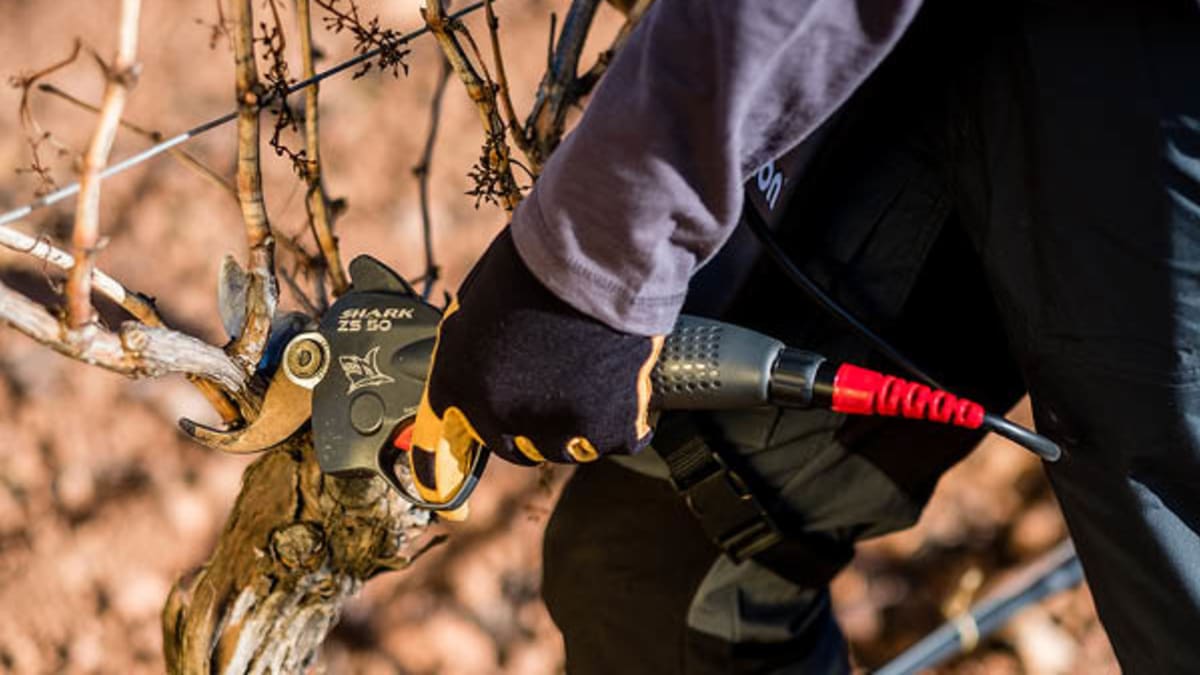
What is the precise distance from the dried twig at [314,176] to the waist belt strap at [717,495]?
40 cm

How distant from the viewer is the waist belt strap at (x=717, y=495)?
4.07 ft

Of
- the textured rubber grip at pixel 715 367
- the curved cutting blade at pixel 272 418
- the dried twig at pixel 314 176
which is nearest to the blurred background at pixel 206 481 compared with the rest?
the dried twig at pixel 314 176

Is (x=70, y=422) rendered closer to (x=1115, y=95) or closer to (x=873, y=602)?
(x=873, y=602)

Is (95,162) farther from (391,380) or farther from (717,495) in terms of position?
(717,495)

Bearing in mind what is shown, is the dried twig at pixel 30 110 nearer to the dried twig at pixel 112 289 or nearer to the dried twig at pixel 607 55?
the dried twig at pixel 112 289

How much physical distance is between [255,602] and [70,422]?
1.08m

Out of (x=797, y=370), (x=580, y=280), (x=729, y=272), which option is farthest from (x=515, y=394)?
(x=729, y=272)

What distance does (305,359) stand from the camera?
1114mm

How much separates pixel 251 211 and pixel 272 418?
0.19 meters

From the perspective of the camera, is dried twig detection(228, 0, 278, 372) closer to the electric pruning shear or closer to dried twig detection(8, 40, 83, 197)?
the electric pruning shear

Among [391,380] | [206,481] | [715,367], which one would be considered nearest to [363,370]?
[391,380]

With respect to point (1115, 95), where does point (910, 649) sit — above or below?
below

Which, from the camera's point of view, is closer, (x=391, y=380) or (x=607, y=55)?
(x=391, y=380)

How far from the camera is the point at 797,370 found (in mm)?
994
